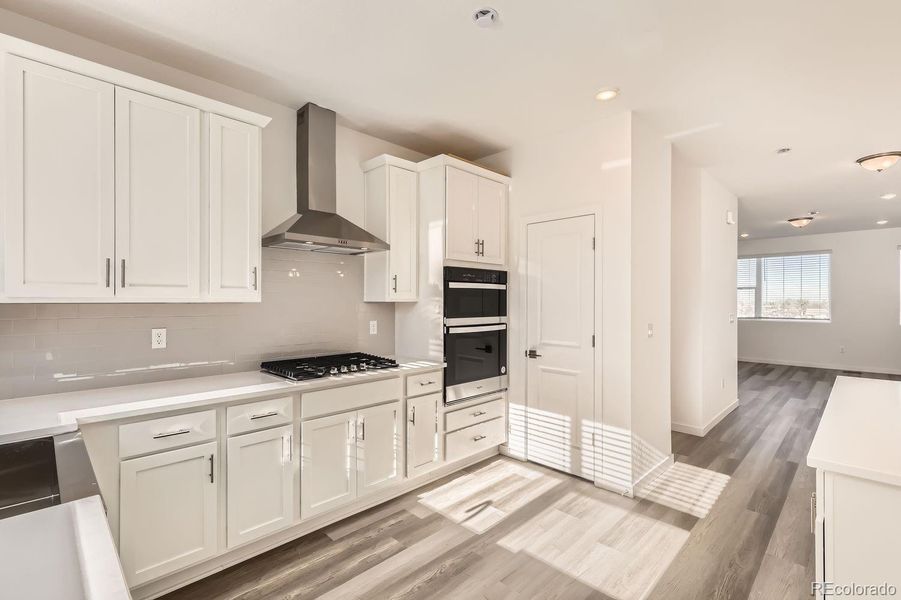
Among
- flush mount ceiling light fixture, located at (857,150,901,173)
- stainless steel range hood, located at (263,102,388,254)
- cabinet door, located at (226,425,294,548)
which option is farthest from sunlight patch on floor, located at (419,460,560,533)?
flush mount ceiling light fixture, located at (857,150,901,173)

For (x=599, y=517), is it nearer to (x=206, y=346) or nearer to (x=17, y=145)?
(x=206, y=346)

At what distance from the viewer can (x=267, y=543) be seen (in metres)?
2.41

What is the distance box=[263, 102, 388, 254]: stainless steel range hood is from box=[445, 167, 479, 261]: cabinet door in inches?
23.1

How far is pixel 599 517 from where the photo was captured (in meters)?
2.80

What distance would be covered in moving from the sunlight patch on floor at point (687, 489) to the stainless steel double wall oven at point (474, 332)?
1396 mm

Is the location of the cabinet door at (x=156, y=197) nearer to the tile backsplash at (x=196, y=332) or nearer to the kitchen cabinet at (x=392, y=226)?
the tile backsplash at (x=196, y=332)

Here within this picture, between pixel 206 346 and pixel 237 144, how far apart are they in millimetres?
1215

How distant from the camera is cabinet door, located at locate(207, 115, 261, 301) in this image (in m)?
2.38

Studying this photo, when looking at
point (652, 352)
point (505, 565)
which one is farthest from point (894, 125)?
point (505, 565)

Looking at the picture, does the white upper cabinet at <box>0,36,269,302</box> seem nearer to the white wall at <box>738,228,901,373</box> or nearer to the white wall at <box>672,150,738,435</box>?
the white wall at <box>672,150,738,435</box>

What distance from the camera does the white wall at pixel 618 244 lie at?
312 centimetres

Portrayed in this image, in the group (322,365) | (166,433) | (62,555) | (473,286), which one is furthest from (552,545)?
(62,555)

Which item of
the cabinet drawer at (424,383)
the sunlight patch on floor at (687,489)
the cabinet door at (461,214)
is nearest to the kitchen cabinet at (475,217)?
the cabinet door at (461,214)

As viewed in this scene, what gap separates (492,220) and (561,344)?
119cm
